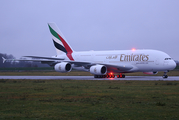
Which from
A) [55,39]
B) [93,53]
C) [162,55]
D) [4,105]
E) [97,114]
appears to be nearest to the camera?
[97,114]

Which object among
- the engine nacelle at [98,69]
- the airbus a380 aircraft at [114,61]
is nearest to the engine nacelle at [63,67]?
the airbus a380 aircraft at [114,61]

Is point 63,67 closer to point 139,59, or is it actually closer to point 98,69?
point 98,69

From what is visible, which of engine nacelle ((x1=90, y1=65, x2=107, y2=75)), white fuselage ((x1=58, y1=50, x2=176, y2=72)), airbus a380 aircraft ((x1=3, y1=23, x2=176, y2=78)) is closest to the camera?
white fuselage ((x1=58, y1=50, x2=176, y2=72))

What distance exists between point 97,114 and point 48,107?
106 inches

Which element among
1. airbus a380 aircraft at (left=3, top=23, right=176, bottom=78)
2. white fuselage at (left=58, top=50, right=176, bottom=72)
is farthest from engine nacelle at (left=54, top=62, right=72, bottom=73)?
white fuselage at (left=58, top=50, right=176, bottom=72)

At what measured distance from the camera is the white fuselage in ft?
107

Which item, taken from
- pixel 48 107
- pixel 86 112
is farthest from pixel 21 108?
pixel 86 112

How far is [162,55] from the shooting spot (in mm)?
33219

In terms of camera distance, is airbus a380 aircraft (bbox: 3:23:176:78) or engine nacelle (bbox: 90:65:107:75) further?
engine nacelle (bbox: 90:65:107:75)

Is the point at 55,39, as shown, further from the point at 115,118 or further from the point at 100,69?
the point at 115,118

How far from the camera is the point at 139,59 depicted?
1347 inches

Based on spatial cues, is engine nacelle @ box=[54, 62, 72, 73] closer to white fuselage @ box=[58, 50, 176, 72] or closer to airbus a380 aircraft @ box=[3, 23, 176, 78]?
airbus a380 aircraft @ box=[3, 23, 176, 78]

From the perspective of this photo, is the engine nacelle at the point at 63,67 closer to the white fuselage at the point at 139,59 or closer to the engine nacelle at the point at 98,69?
the engine nacelle at the point at 98,69

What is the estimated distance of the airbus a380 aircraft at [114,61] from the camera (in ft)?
109
